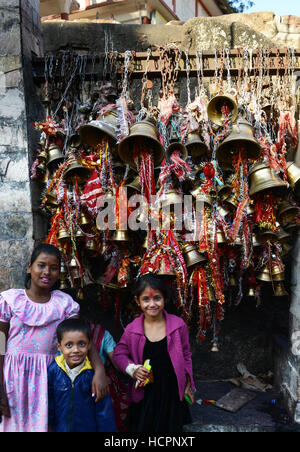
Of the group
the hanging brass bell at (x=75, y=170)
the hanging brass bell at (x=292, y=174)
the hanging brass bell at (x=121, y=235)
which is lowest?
the hanging brass bell at (x=121, y=235)

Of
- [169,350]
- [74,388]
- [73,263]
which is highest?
[73,263]

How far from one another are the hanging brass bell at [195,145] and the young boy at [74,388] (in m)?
1.61

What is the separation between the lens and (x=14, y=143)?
3223 mm

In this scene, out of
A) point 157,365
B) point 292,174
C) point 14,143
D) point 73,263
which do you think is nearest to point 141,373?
point 157,365

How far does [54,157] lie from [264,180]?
1709mm

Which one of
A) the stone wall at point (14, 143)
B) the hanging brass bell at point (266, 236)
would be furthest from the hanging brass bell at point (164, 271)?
the stone wall at point (14, 143)

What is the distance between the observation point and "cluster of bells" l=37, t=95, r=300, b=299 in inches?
113

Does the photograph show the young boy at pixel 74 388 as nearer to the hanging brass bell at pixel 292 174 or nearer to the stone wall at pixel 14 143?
the stone wall at pixel 14 143

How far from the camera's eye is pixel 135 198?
302cm

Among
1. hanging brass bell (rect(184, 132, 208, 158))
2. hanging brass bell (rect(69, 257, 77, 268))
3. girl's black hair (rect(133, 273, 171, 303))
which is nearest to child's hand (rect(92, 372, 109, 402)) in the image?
girl's black hair (rect(133, 273, 171, 303))

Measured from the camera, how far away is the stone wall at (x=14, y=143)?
125 inches

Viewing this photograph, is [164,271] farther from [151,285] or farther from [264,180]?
[264,180]
